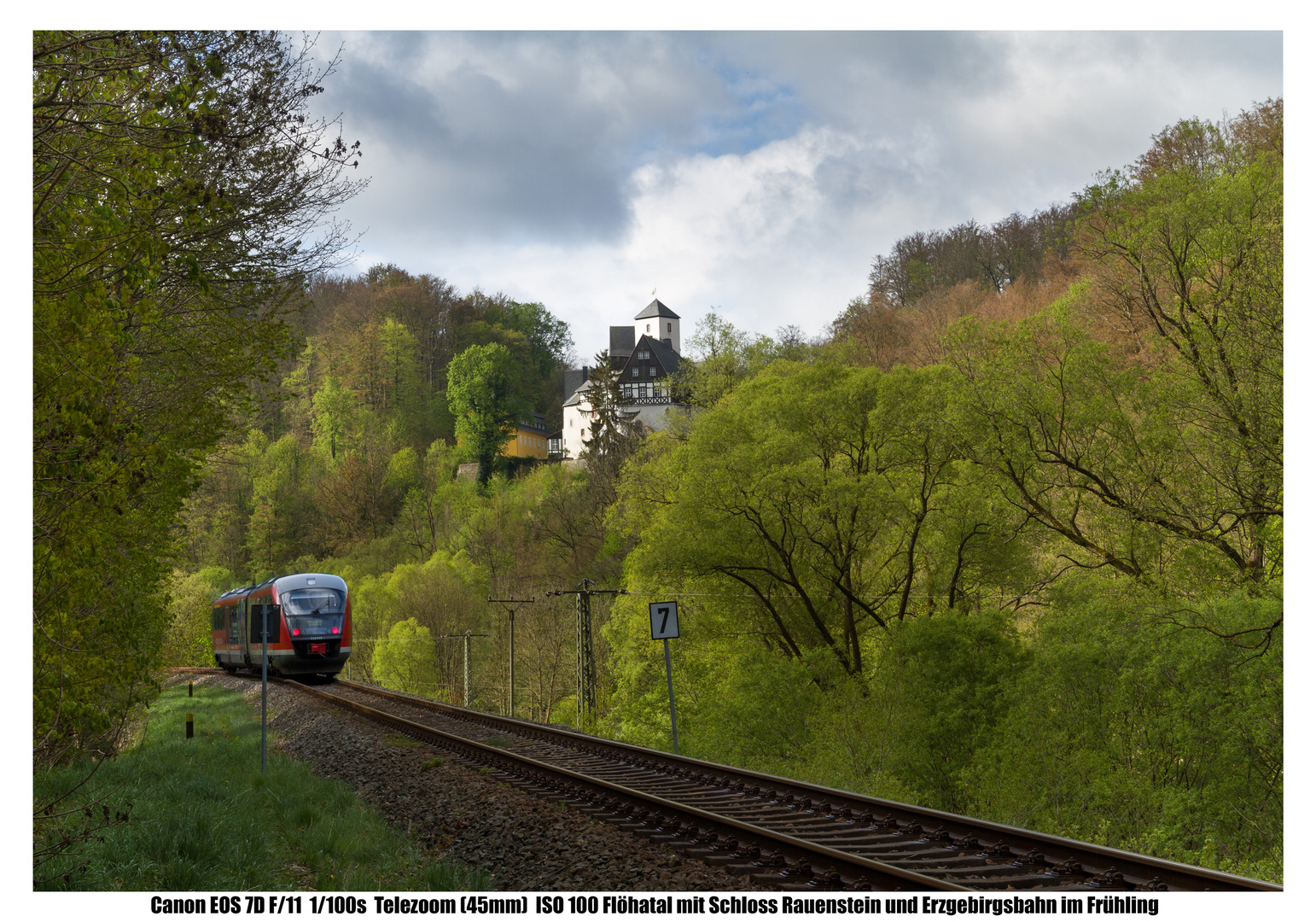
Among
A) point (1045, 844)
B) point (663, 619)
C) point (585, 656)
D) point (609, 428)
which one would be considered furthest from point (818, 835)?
point (609, 428)

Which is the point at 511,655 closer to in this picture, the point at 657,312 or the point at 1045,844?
the point at 1045,844

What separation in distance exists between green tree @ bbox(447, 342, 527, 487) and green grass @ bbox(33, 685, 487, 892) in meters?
74.2

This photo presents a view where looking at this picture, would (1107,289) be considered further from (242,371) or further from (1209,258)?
(242,371)

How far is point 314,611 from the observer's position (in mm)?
26453

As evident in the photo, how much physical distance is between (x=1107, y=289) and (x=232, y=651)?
30.8m

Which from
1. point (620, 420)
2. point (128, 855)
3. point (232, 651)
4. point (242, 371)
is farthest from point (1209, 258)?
point (620, 420)

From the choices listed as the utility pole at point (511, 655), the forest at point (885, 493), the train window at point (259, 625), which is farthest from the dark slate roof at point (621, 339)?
the train window at point (259, 625)

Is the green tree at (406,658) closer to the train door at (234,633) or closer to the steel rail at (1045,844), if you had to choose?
the train door at (234,633)

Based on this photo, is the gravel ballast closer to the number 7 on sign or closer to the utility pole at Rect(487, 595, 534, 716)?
the number 7 on sign

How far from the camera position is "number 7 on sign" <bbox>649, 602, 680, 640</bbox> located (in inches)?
582

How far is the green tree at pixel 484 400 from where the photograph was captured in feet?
283

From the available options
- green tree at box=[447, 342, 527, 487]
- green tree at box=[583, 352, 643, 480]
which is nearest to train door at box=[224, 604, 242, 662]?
green tree at box=[583, 352, 643, 480]

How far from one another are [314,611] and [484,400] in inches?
2443

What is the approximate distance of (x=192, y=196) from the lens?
6.58m
